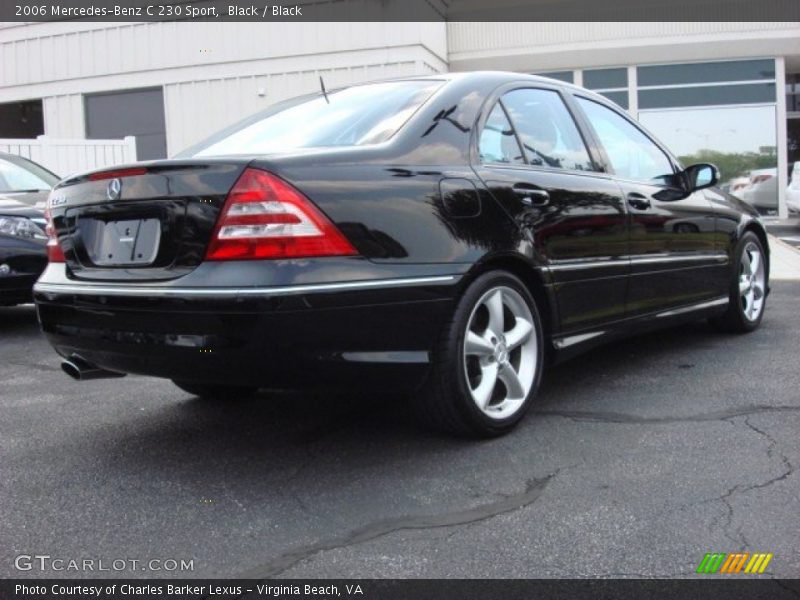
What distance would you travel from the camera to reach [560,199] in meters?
3.57

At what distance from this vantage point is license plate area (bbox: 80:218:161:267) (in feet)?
9.27

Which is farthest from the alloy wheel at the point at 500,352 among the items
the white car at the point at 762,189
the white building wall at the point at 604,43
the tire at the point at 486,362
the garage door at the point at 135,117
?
the garage door at the point at 135,117

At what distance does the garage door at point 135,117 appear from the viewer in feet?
57.8

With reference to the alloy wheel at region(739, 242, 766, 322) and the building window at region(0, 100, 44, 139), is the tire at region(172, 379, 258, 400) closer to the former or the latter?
the alloy wheel at region(739, 242, 766, 322)

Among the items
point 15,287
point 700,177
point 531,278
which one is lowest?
point 15,287

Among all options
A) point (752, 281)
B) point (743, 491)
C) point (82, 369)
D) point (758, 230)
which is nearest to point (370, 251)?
point (82, 369)

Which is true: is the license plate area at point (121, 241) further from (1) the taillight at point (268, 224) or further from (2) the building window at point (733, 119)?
(2) the building window at point (733, 119)

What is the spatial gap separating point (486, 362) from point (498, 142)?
95 cm

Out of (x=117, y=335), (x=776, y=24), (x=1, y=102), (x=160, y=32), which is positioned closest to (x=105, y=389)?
(x=117, y=335)

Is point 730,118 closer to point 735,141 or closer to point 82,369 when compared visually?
point 735,141
